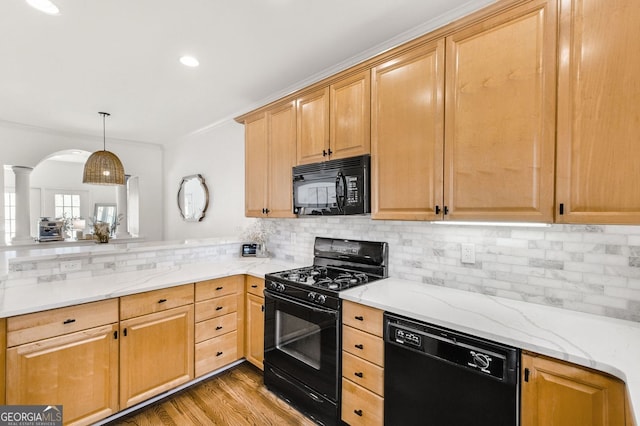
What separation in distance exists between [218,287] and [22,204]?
416cm

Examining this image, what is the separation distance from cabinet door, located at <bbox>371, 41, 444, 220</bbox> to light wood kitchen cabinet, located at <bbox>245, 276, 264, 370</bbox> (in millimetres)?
1270

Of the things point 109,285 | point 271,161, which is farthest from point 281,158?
point 109,285

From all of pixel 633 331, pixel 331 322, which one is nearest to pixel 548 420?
pixel 633 331

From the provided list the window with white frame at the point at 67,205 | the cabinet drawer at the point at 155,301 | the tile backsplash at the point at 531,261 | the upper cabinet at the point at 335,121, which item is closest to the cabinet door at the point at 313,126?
the upper cabinet at the point at 335,121

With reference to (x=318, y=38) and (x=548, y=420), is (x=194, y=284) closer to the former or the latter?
(x=318, y=38)

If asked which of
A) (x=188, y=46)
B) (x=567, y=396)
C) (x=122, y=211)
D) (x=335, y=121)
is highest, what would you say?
(x=188, y=46)

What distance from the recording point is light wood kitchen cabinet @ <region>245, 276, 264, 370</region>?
2570 millimetres

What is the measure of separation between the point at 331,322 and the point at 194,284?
120cm

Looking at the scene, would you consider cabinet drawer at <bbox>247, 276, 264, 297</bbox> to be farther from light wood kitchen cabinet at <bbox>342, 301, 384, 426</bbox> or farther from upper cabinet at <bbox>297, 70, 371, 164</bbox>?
upper cabinet at <bbox>297, 70, 371, 164</bbox>

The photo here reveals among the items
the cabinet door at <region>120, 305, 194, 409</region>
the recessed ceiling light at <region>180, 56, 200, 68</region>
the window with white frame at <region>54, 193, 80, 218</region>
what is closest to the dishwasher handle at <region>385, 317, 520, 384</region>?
the cabinet door at <region>120, 305, 194, 409</region>

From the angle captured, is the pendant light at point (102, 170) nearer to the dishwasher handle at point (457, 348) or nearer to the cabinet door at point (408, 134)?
the cabinet door at point (408, 134)

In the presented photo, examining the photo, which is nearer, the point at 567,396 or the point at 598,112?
the point at 567,396

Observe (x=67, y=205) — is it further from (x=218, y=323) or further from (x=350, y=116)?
(x=350, y=116)

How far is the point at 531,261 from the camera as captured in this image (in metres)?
1.69
